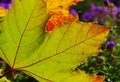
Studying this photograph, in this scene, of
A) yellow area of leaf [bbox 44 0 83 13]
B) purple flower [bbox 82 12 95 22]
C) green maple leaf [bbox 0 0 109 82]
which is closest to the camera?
green maple leaf [bbox 0 0 109 82]

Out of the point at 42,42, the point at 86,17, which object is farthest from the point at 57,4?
the point at 86,17

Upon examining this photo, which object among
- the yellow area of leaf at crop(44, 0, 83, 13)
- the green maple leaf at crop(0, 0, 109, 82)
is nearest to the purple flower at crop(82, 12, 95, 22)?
the yellow area of leaf at crop(44, 0, 83, 13)

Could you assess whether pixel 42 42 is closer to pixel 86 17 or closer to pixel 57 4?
pixel 57 4

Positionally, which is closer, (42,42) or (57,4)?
(42,42)

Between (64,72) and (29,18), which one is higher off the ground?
(29,18)

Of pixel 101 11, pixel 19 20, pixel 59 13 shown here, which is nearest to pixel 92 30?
pixel 19 20

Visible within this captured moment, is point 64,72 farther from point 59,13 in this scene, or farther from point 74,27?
point 59,13

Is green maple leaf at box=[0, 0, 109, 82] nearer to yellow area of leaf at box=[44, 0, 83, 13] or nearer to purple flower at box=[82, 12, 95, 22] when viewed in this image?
yellow area of leaf at box=[44, 0, 83, 13]

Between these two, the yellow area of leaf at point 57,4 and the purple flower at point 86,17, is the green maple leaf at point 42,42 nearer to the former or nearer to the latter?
the yellow area of leaf at point 57,4
